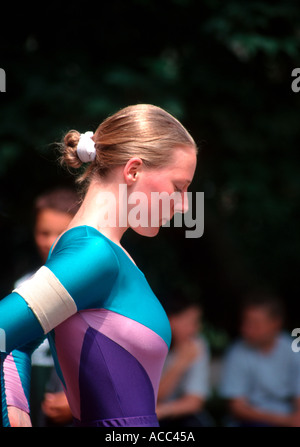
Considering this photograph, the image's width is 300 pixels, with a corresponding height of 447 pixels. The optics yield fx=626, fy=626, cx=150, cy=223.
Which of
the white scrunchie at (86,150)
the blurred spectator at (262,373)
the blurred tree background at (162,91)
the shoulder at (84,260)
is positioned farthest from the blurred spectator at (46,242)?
the blurred spectator at (262,373)

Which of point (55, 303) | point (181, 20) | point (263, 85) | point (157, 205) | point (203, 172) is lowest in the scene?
point (55, 303)

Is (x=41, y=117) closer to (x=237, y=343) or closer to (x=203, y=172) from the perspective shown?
(x=203, y=172)

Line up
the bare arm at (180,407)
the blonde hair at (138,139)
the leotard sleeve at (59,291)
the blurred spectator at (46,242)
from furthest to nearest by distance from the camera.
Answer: the bare arm at (180,407) < the blurred spectator at (46,242) < the blonde hair at (138,139) < the leotard sleeve at (59,291)

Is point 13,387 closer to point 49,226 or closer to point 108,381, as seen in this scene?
point 108,381

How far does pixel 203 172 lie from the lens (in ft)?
17.4

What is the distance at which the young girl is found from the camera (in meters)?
1.37

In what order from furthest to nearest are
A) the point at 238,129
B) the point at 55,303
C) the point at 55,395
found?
1. the point at 238,129
2. the point at 55,395
3. the point at 55,303

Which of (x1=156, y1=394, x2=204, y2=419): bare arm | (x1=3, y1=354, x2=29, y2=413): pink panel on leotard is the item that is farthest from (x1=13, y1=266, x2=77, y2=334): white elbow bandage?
(x1=156, y1=394, x2=204, y2=419): bare arm

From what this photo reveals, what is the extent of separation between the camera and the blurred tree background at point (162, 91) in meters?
4.41

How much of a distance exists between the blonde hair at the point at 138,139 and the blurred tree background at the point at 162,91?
8.18 ft

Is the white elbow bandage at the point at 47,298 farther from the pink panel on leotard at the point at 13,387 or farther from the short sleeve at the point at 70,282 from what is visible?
the pink panel on leotard at the point at 13,387

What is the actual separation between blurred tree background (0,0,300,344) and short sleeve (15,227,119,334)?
109 inches
